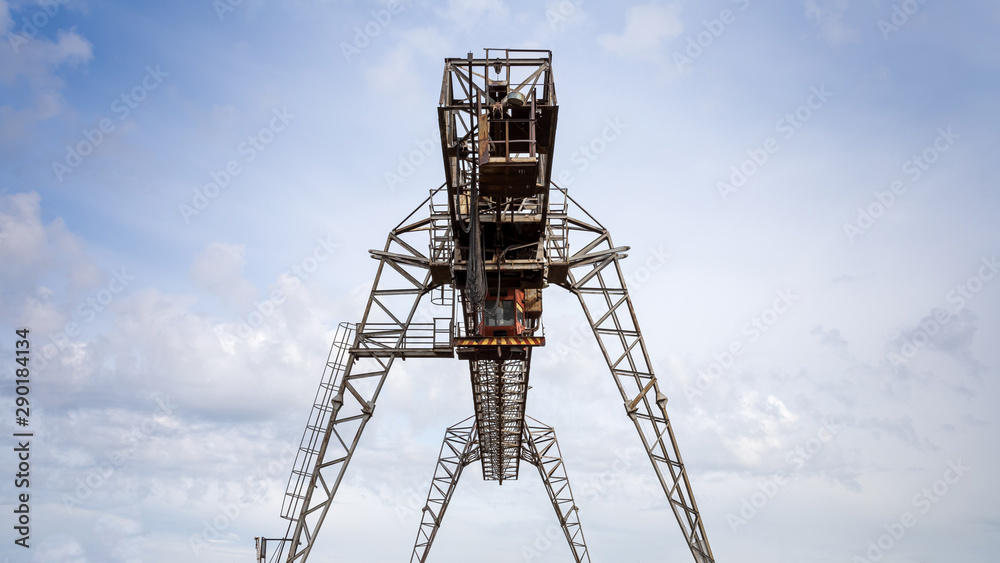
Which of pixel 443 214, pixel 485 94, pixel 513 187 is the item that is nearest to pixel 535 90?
pixel 485 94

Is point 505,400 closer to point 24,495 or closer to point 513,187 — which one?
point 513,187

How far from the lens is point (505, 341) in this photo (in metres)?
18.9

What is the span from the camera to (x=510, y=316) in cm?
1931

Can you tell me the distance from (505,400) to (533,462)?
11.2 meters

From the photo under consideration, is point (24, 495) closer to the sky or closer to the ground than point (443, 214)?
closer to the ground

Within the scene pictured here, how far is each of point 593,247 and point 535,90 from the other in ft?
21.3

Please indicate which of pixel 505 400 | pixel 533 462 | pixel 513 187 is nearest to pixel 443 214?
pixel 513 187

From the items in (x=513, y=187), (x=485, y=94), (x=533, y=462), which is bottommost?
(x=513, y=187)

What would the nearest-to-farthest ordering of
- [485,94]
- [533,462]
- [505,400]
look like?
[485,94], [505,400], [533,462]

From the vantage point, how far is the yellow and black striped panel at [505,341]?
736 inches

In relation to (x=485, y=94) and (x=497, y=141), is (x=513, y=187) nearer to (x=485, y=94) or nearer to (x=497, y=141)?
(x=497, y=141)

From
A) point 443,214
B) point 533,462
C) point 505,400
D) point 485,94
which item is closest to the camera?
point 485,94

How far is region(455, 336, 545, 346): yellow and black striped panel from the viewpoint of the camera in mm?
18703

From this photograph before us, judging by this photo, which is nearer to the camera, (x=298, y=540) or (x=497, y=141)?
(x=497, y=141)
